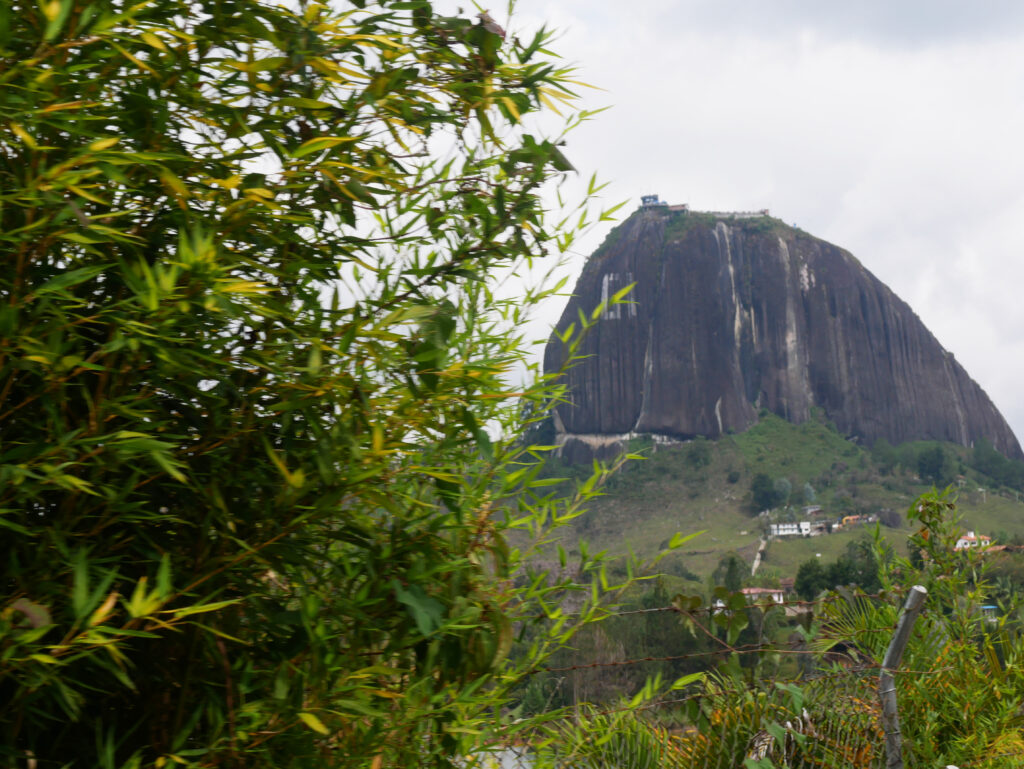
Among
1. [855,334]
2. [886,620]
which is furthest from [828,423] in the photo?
[886,620]

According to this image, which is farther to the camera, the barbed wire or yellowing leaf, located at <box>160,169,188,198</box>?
the barbed wire

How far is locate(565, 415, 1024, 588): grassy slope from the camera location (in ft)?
140

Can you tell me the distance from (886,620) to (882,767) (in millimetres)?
433

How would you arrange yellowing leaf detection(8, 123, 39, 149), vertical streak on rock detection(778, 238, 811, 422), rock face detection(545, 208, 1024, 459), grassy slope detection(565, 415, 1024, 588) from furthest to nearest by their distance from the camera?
rock face detection(545, 208, 1024, 459), vertical streak on rock detection(778, 238, 811, 422), grassy slope detection(565, 415, 1024, 588), yellowing leaf detection(8, 123, 39, 149)

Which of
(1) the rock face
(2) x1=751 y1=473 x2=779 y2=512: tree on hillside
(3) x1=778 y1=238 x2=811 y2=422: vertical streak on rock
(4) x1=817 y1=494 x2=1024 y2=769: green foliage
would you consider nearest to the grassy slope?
(2) x1=751 y1=473 x2=779 y2=512: tree on hillside

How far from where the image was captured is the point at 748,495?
181ft

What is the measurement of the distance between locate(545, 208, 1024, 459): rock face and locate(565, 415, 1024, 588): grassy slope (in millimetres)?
6643

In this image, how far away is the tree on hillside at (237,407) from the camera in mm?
784

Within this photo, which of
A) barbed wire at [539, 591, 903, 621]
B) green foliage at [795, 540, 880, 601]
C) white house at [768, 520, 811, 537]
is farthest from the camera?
white house at [768, 520, 811, 537]

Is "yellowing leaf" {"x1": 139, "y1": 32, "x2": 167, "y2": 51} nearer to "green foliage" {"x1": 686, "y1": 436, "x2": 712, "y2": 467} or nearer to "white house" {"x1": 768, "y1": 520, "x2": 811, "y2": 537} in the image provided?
"white house" {"x1": 768, "y1": 520, "x2": 811, "y2": 537}

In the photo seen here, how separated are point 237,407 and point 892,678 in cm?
189

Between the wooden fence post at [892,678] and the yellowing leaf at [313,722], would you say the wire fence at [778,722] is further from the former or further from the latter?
the yellowing leaf at [313,722]

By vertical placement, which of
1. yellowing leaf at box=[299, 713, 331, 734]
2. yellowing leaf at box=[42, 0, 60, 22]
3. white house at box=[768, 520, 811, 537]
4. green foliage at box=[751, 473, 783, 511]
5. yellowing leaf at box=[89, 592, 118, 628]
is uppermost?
yellowing leaf at box=[42, 0, 60, 22]

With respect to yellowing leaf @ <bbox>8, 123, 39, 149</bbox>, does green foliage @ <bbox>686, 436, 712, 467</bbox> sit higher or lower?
lower
